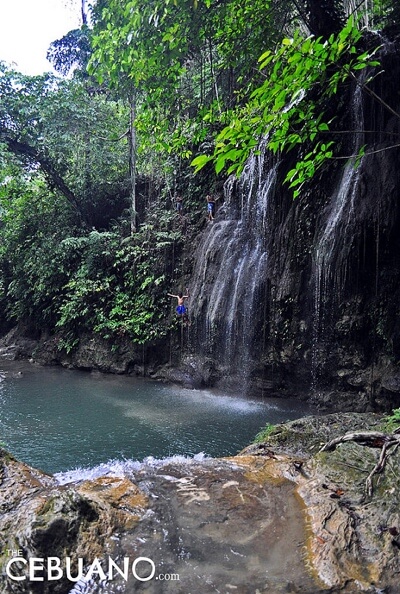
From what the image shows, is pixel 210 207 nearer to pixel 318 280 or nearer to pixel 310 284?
pixel 310 284

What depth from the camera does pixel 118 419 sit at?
8.31m

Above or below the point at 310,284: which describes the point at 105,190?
above

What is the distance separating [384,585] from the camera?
2.50m

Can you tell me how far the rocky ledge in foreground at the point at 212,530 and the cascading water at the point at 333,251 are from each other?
5699mm

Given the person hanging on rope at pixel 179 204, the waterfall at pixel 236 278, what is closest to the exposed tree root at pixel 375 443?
the waterfall at pixel 236 278

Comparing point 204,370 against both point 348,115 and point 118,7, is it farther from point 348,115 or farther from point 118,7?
point 118,7

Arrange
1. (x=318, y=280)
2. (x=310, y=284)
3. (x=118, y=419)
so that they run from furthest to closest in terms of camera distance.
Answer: (x=310, y=284) < (x=318, y=280) < (x=118, y=419)

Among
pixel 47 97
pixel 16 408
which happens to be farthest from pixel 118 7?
pixel 47 97

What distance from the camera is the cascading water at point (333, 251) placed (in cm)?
922

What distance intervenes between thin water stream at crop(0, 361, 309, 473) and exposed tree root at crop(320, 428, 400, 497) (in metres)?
2.92

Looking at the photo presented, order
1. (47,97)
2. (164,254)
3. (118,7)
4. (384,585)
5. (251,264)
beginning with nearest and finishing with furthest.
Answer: (384,585), (118,7), (251,264), (164,254), (47,97)

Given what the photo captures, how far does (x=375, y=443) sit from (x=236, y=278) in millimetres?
7389

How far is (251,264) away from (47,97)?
10322 millimetres

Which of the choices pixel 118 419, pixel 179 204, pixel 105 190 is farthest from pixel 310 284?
pixel 105 190
